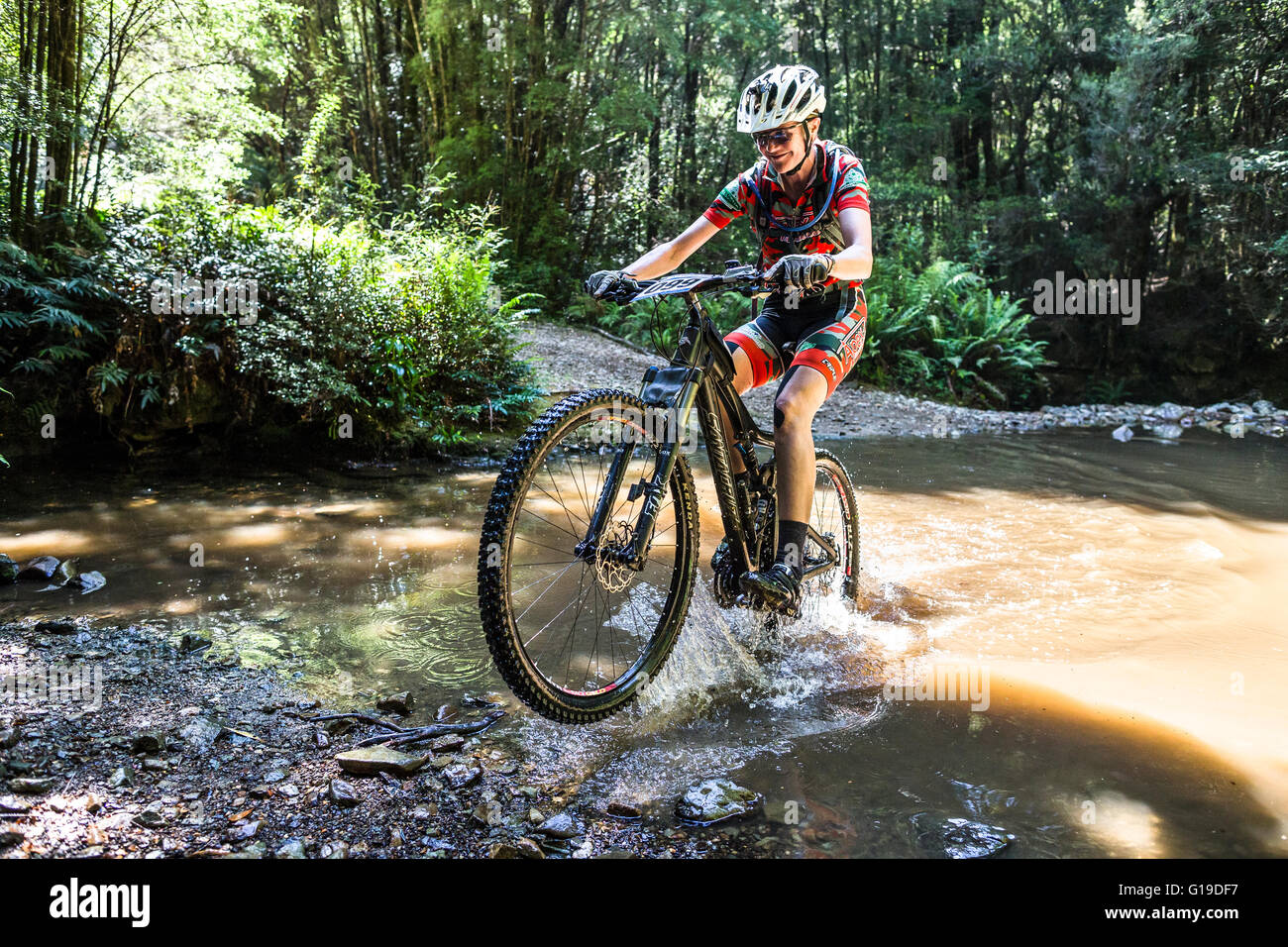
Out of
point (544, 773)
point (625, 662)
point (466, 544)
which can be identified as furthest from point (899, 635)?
point (466, 544)

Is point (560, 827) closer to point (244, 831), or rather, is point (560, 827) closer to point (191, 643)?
point (244, 831)

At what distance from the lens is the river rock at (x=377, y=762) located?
2.42m

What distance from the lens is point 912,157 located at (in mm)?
19391

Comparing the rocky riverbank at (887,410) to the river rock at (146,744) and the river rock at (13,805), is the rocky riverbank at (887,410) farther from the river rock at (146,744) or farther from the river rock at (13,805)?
the river rock at (13,805)

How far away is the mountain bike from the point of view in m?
2.55

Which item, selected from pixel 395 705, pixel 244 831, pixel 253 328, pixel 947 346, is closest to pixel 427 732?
pixel 395 705

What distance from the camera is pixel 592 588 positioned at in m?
4.27

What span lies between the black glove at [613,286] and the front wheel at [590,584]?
0.39 m

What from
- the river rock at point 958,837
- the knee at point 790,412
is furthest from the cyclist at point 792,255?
the river rock at point 958,837

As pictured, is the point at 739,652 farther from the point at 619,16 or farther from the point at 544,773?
the point at 619,16

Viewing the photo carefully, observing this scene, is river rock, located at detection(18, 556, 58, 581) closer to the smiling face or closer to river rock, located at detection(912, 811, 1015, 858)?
the smiling face

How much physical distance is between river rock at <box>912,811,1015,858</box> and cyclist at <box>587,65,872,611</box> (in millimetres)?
1090

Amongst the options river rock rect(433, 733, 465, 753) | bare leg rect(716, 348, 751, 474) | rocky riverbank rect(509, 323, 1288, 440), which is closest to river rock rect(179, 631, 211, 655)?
river rock rect(433, 733, 465, 753)

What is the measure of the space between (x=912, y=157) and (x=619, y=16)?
777 centimetres
